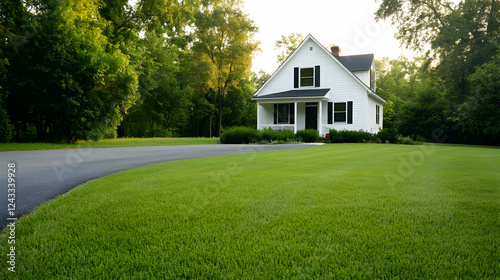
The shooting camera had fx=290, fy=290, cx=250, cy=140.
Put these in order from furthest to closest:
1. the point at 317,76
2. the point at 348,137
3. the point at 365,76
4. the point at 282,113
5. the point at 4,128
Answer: the point at 365,76 → the point at 282,113 → the point at 317,76 → the point at 348,137 → the point at 4,128

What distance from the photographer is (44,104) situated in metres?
14.1

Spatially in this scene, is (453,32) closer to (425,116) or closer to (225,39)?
(425,116)

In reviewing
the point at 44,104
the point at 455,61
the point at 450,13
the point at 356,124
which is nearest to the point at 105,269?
the point at 44,104

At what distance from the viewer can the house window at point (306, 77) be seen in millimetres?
22625

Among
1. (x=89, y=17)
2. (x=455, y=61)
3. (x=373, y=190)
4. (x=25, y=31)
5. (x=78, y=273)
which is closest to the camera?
(x=78, y=273)

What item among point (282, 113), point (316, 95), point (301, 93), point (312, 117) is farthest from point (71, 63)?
point (312, 117)

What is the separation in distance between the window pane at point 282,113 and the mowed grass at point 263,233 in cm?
1872

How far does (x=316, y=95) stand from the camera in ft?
66.6

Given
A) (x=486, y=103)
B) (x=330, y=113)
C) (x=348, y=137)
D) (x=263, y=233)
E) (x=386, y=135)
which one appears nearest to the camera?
(x=263, y=233)

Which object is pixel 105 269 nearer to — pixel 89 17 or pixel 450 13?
pixel 89 17

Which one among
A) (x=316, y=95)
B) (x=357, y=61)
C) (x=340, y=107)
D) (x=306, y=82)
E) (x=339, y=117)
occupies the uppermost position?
(x=357, y=61)

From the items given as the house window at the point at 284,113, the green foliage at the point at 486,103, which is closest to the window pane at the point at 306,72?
the house window at the point at 284,113

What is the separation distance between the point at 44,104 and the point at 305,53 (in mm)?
17354

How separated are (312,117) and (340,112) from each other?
209 centimetres
